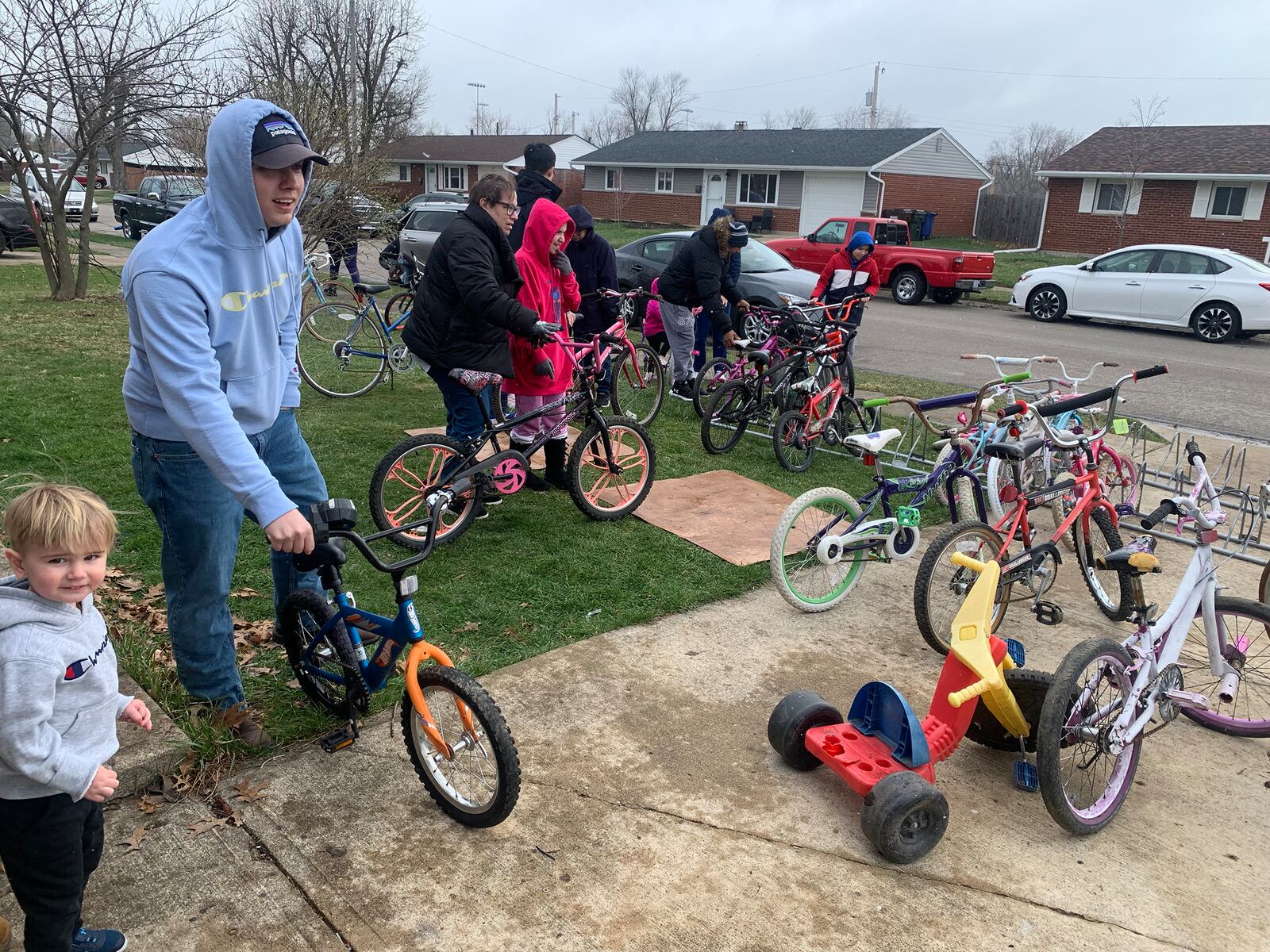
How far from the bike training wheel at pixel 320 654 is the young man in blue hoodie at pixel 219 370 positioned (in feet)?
0.78

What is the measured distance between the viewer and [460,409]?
5145 mm

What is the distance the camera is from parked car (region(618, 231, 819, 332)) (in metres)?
13.0

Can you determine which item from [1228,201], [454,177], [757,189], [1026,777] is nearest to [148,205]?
[757,189]

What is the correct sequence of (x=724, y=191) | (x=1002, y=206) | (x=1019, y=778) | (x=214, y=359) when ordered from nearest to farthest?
(x=214, y=359) < (x=1019, y=778) < (x=1002, y=206) < (x=724, y=191)

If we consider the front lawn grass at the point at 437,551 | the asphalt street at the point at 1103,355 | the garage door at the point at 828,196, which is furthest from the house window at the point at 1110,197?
the front lawn grass at the point at 437,551

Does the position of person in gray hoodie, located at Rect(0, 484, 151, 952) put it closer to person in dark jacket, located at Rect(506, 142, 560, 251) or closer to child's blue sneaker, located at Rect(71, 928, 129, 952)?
child's blue sneaker, located at Rect(71, 928, 129, 952)

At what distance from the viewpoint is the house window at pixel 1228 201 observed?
27.4 metres

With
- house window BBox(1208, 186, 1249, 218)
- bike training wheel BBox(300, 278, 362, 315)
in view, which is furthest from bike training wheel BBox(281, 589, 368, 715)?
house window BBox(1208, 186, 1249, 218)

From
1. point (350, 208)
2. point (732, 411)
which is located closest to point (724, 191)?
point (350, 208)

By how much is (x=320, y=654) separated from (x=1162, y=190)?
32.2 m

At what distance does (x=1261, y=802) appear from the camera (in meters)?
3.19

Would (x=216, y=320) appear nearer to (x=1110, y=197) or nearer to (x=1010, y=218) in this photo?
(x=1110, y=197)

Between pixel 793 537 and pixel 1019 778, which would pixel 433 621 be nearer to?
pixel 793 537

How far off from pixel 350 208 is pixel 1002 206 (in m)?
31.8
